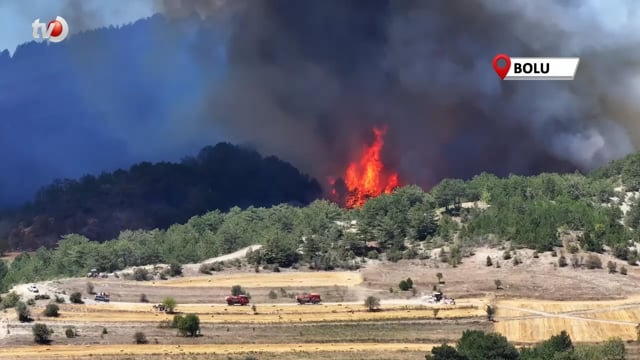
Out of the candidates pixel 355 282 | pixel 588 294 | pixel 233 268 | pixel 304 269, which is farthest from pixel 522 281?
pixel 233 268

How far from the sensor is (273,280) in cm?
16188

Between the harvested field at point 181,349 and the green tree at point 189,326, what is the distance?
5730 mm

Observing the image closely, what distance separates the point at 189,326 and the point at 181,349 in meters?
8.18

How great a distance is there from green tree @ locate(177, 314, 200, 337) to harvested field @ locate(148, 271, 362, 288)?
34014 mm

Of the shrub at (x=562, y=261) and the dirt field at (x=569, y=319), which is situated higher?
A: the shrub at (x=562, y=261)

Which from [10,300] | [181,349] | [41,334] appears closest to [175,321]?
[181,349]

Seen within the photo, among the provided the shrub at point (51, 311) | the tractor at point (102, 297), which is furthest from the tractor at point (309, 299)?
the shrub at point (51, 311)

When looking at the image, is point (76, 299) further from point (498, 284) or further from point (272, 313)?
point (498, 284)

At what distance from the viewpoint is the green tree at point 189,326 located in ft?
396

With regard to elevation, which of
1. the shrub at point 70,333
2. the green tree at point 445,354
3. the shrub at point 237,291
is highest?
the shrub at point 237,291

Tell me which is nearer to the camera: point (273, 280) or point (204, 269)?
point (273, 280)

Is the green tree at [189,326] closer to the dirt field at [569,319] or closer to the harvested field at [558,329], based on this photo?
the harvested field at [558,329]

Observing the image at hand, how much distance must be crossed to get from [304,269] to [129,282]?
2831 centimetres

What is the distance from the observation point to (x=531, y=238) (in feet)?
547
